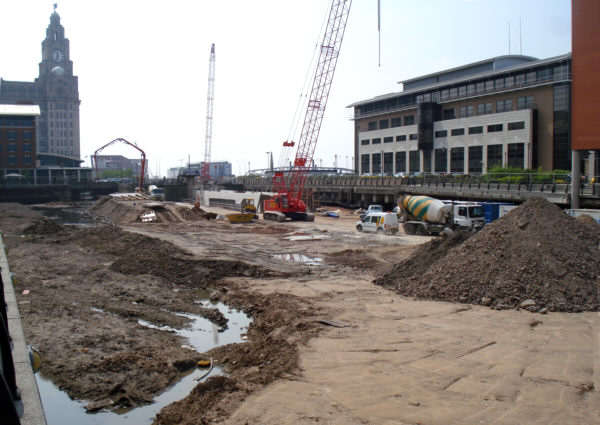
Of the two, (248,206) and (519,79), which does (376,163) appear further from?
(248,206)

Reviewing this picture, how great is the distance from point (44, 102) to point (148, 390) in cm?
21606

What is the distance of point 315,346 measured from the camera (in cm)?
1257

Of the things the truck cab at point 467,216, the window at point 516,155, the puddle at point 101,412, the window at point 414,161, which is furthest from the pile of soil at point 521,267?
the window at point 414,161

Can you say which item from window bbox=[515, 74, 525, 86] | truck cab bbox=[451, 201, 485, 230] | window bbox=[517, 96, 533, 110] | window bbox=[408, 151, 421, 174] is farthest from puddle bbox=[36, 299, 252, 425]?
window bbox=[408, 151, 421, 174]

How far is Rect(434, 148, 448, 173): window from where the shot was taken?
82188 mm

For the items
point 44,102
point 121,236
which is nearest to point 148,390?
point 121,236

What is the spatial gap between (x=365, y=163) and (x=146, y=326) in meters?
87.4

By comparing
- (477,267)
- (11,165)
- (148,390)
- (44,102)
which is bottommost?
(148,390)

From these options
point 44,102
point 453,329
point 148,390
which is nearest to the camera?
point 148,390

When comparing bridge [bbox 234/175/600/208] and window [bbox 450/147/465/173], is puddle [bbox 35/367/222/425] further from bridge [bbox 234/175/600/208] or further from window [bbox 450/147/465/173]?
window [bbox 450/147/465/173]

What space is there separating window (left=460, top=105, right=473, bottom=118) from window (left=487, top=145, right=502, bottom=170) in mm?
7867

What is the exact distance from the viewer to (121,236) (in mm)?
36281

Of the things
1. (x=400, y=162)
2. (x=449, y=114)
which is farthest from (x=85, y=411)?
(x=400, y=162)

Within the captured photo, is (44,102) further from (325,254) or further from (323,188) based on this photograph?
(325,254)
